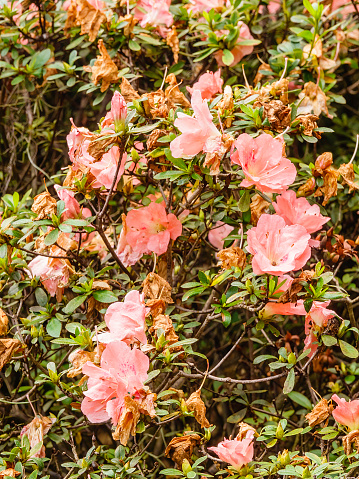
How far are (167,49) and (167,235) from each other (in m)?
0.81

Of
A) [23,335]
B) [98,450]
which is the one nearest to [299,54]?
[23,335]

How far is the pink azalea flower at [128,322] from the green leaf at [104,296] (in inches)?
5.5

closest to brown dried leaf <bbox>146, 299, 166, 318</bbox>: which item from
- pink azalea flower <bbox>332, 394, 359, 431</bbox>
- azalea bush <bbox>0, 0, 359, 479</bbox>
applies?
azalea bush <bbox>0, 0, 359, 479</bbox>

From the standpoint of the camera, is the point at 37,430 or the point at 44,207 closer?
the point at 44,207

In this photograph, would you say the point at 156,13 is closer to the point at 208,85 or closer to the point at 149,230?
the point at 208,85

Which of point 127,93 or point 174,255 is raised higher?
point 127,93

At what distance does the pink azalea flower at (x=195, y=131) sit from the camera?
134 cm

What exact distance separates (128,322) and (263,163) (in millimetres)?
465

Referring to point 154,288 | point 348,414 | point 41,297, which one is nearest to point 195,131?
point 154,288

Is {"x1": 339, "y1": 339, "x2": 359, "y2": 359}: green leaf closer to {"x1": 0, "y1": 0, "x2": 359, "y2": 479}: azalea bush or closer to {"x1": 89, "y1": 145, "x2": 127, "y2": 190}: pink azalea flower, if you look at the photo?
{"x1": 0, "y1": 0, "x2": 359, "y2": 479}: azalea bush

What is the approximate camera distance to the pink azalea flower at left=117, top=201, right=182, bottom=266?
1523 mm

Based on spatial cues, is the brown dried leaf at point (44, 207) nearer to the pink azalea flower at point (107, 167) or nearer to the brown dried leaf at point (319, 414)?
the pink azalea flower at point (107, 167)

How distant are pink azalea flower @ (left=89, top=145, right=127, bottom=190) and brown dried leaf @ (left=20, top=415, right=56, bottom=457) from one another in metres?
0.64

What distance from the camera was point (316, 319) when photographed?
1.41 metres
